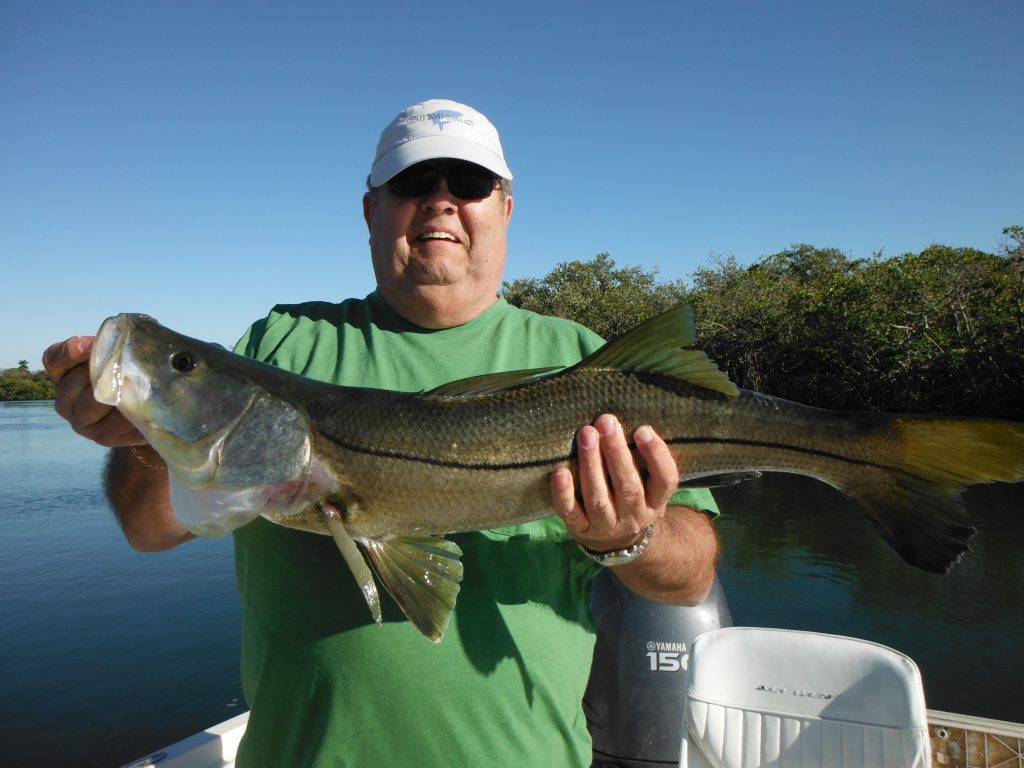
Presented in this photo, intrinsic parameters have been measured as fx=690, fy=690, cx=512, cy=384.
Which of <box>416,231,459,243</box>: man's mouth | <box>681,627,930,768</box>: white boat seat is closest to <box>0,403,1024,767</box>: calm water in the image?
<box>681,627,930,768</box>: white boat seat

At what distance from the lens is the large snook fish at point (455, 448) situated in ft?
7.00

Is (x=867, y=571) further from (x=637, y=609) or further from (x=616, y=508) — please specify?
(x=616, y=508)

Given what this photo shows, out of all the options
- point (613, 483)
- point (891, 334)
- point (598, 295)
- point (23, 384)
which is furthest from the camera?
point (23, 384)

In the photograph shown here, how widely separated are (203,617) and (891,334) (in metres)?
24.9

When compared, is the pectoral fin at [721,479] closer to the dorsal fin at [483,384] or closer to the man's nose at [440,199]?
the dorsal fin at [483,384]

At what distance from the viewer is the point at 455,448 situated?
220 cm

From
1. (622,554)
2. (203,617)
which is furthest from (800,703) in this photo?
(203,617)

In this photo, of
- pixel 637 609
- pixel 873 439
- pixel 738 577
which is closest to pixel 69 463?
pixel 738 577

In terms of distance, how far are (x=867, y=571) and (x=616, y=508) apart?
480 inches

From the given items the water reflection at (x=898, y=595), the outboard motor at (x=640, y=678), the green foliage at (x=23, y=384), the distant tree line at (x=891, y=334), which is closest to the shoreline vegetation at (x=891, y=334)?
the distant tree line at (x=891, y=334)

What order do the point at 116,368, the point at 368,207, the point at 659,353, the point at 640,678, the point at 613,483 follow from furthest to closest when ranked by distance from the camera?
the point at 640,678, the point at 368,207, the point at 659,353, the point at 613,483, the point at 116,368

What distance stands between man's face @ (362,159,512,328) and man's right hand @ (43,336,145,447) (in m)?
1.15

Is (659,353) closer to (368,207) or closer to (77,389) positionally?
(368,207)

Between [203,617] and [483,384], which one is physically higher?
[483,384]
